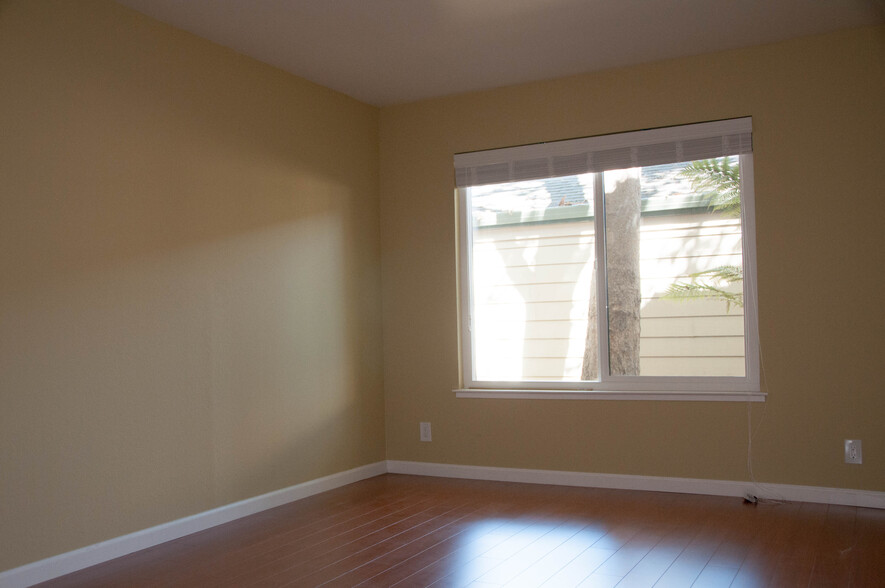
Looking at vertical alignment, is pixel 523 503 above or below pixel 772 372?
below

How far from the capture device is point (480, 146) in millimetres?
5070

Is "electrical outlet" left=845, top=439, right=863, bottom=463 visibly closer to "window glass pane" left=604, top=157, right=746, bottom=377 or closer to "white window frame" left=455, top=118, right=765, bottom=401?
"white window frame" left=455, top=118, right=765, bottom=401

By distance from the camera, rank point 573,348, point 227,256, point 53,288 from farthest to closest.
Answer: point 573,348 → point 227,256 → point 53,288

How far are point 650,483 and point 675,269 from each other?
1.27 meters

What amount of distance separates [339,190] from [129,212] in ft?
5.51

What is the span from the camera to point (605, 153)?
15.3ft

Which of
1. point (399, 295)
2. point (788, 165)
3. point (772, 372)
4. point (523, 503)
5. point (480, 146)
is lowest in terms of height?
point (523, 503)

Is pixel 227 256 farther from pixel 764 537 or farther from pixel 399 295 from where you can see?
pixel 764 537

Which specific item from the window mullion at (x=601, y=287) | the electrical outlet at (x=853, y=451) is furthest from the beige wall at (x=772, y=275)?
the window mullion at (x=601, y=287)

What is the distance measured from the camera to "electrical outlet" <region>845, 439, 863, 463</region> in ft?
13.1

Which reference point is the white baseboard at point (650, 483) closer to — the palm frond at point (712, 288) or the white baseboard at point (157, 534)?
the white baseboard at point (157, 534)

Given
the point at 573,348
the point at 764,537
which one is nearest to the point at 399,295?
the point at 573,348

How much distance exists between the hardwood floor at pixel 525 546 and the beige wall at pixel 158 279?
14.4 inches

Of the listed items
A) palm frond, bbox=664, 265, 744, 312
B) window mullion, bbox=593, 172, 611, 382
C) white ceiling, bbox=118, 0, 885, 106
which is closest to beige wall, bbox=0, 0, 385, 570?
white ceiling, bbox=118, 0, 885, 106
